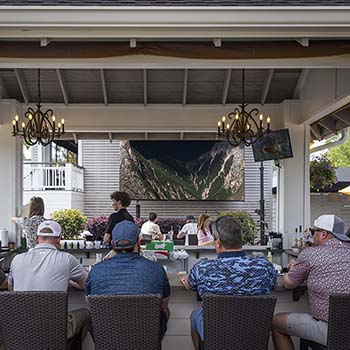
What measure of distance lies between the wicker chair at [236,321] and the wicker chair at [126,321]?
1.03 ft

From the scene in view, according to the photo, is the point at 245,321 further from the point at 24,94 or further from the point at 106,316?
the point at 24,94

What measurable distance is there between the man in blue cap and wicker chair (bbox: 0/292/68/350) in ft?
0.99

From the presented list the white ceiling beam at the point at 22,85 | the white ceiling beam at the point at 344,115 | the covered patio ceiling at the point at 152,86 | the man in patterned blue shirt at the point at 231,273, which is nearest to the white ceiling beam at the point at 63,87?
the covered patio ceiling at the point at 152,86

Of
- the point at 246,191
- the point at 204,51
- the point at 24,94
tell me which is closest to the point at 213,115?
the point at 24,94

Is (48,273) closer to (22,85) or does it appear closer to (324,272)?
(324,272)

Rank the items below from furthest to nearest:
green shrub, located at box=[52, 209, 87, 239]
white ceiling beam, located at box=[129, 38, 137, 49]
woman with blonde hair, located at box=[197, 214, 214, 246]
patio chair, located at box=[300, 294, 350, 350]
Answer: green shrub, located at box=[52, 209, 87, 239] < woman with blonde hair, located at box=[197, 214, 214, 246] < white ceiling beam, located at box=[129, 38, 137, 49] < patio chair, located at box=[300, 294, 350, 350]

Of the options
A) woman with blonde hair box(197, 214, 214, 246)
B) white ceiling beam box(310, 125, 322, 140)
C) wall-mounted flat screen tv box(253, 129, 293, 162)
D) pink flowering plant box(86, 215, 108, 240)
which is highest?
white ceiling beam box(310, 125, 322, 140)

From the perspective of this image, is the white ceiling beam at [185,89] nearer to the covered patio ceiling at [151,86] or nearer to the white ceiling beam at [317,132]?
the covered patio ceiling at [151,86]

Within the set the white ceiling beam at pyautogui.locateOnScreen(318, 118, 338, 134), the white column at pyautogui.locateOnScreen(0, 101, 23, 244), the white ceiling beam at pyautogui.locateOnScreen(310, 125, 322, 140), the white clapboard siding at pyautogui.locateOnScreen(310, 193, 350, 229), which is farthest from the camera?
the white clapboard siding at pyautogui.locateOnScreen(310, 193, 350, 229)

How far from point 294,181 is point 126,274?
18.1 feet

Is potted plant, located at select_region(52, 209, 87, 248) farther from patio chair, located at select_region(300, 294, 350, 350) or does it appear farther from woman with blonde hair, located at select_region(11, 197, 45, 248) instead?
patio chair, located at select_region(300, 294, 350, 350)

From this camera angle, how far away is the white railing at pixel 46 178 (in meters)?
15.0

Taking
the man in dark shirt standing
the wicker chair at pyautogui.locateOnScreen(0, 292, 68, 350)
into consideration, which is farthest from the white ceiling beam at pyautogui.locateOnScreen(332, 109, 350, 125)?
the wicker chair at pyautogui.locateOnScreen(0, 292, 68, 350)

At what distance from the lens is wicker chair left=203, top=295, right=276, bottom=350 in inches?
120
